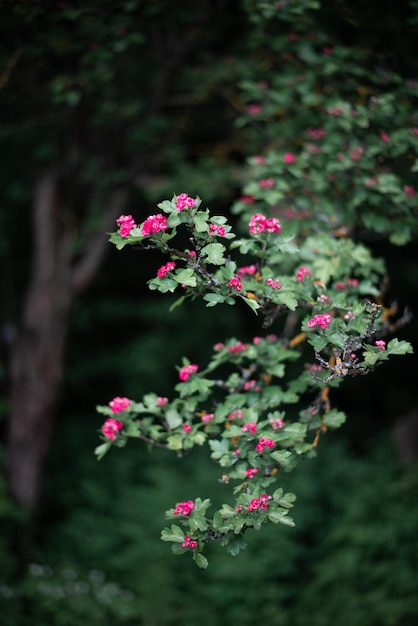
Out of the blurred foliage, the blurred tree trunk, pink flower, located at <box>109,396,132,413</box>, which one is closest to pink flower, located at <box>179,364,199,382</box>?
pink flower, located at <box>109,396,132,413</box>

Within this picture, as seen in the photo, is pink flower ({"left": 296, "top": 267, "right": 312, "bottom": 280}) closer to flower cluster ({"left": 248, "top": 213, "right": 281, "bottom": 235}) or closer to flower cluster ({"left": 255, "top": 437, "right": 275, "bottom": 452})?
flower cluster ({"left": 248, "top": 213, "right": 281, "bottom": 235})

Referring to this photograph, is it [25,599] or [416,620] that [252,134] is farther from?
[25,599]

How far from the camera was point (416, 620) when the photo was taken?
360 centimetres

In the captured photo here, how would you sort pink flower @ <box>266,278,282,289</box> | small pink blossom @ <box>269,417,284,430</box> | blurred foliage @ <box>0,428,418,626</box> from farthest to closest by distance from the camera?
blurred foliage @ <box>0,428,418,626</box> < small pink blossom @ <box>269,417,284,430</box> < pink flower @ <box>266,278,282,289</box>

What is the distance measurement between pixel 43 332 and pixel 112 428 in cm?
291

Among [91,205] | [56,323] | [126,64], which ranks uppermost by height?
[126,64]

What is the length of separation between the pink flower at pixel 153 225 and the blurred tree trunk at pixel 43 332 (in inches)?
132

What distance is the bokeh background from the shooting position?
3.37 meters

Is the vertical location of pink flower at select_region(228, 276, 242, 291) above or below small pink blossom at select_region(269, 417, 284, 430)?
above

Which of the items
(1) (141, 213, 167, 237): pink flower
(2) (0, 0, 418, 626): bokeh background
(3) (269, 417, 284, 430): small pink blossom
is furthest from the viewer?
(2) (0, 0, 418, 626): bokeh background

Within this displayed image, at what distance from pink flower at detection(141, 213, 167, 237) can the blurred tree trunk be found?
3.35 metres

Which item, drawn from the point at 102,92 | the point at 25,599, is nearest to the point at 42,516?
the point at 25,599

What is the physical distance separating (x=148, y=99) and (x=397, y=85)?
307cm

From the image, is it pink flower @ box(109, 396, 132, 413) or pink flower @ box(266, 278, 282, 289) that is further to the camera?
pink flower @ box(109, 396, 132, 413)
